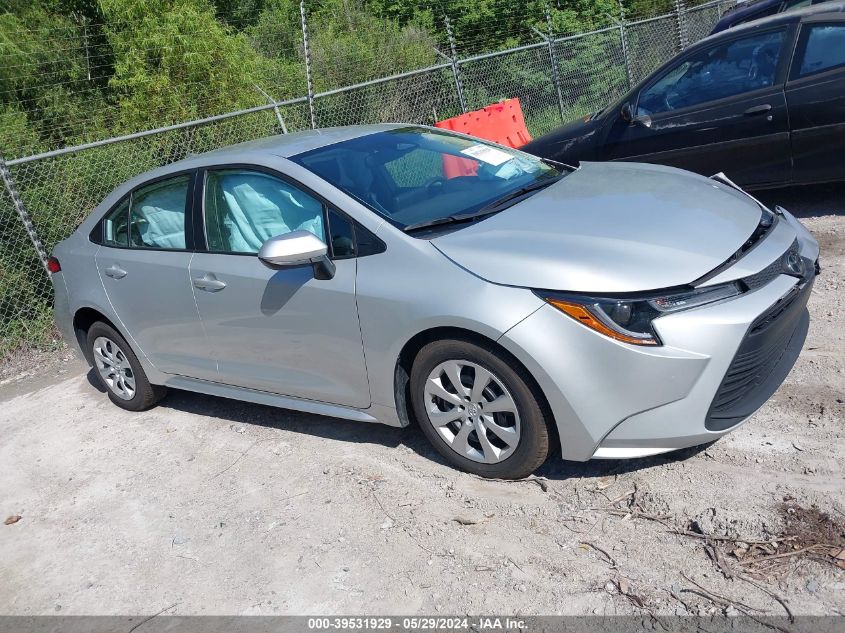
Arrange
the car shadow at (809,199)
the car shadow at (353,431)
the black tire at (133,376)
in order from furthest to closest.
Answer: the car shadow at (809,199) → the black tire at (133,376) → the car shadow at (353,431)

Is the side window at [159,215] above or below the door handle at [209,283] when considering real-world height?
above

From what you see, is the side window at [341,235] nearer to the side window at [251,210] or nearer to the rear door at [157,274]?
the side window at [251,210]

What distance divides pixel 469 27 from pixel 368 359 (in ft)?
50.2

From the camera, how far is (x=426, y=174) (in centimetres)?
471

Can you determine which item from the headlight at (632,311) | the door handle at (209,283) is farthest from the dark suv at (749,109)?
the door handle at (209,283)

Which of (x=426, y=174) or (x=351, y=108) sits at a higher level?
(x=426, y=174)

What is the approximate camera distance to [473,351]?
379cm

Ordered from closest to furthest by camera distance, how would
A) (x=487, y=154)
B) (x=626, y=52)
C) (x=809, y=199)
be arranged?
1. (x=487, y=154)
2. (x=809, y=199)
3. (x=626, y=52)

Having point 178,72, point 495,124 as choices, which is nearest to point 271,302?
point 495,124

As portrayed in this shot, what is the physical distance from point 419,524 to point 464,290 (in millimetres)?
1091

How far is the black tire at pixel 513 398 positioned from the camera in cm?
372

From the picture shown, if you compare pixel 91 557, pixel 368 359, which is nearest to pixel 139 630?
pixel 91 557

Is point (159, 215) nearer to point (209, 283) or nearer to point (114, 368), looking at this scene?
point (209, 283)

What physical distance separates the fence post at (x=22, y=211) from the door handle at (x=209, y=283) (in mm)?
3228
